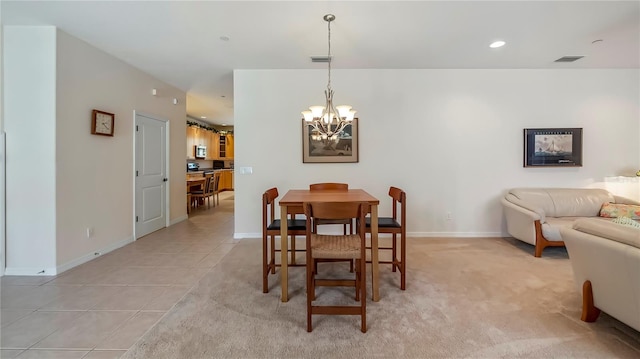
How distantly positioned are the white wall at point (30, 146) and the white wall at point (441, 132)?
201 centimetres

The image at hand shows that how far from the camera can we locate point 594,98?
396 cm

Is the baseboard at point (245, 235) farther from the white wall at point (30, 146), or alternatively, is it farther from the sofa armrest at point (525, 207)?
the sofa armrest at point (525, 207)

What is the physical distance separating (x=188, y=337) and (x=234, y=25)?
283 cm

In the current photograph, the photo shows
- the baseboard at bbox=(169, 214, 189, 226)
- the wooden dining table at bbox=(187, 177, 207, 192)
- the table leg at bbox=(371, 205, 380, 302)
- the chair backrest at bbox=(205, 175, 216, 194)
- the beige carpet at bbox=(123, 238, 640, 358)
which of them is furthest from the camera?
the chair backrest at bbox=(205, 175, 216, 194)

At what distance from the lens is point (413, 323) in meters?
1.87

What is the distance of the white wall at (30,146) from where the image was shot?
8.81 feet

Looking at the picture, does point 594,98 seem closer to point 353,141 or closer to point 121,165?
point 353,141

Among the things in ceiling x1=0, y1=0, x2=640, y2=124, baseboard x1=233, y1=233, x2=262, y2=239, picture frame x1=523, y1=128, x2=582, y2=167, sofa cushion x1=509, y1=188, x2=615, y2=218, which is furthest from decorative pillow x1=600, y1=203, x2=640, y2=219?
baseboard x1=233, y1=233, x2=262, y2=239

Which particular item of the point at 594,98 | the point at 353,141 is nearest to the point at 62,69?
the point at 353,141

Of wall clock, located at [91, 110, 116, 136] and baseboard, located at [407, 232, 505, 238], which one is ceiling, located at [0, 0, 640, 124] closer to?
wall clock, located at [91, 110, 116, 136]

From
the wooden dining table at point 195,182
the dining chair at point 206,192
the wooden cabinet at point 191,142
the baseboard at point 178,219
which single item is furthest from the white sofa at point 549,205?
the wooden cabinet at point 191,142

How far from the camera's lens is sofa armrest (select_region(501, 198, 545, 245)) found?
10.7ft

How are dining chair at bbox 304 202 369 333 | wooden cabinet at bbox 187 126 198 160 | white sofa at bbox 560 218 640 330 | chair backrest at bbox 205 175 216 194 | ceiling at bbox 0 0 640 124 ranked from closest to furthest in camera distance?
1. white sofa at bbox 560 218 640 330
2. dining chair at bbox 304 202 369 333
3. ceiling at bbox 0 0 640 124
4. chair backrest at bbox 205 175 216 194
5. wooden cabinet at bbox 187 126 198 160

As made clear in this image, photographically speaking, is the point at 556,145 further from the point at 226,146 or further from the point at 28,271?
the point at 226,146
